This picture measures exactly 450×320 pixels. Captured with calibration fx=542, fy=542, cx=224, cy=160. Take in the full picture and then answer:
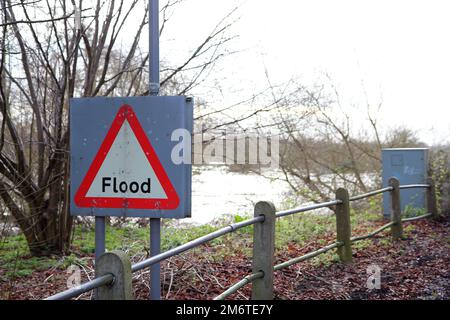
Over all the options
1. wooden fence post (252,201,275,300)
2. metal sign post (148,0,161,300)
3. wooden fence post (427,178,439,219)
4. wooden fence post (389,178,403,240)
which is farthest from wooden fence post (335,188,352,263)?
wooden fence post (427,178,439,219)

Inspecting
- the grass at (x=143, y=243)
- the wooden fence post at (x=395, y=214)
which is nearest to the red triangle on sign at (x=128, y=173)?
the grass at (x=143, y=243)

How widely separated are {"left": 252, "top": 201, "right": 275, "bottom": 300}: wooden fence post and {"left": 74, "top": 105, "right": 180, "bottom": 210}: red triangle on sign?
57.7 inches

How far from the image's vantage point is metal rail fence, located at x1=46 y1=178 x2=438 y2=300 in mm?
2703

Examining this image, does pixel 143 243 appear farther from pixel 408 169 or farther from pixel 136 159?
pixel 408 169

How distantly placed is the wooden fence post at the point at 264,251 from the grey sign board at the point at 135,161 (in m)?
1.36

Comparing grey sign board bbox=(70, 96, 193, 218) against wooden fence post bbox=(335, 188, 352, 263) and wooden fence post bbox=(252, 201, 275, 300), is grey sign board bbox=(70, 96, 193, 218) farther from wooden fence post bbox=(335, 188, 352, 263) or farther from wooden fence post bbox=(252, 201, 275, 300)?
wooden fence post bbox=(335, 188, 352, 263)

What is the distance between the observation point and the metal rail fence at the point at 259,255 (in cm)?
270

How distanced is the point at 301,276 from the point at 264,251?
1539mm

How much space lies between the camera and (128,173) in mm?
3623

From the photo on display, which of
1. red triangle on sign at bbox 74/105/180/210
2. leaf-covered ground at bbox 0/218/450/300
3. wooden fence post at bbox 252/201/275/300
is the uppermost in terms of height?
red triangle on sign at bbox 74/105/180/210

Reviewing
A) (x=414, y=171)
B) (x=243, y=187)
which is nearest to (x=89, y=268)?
(x=414, y=171)

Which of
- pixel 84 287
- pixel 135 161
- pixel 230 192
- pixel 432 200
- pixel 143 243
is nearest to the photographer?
pixel 84 287

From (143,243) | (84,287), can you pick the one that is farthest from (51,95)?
(84,287)

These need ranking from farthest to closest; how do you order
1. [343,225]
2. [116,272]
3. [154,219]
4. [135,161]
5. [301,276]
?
[343,225], [301,276], [154,219], [135,161], [116,272]
